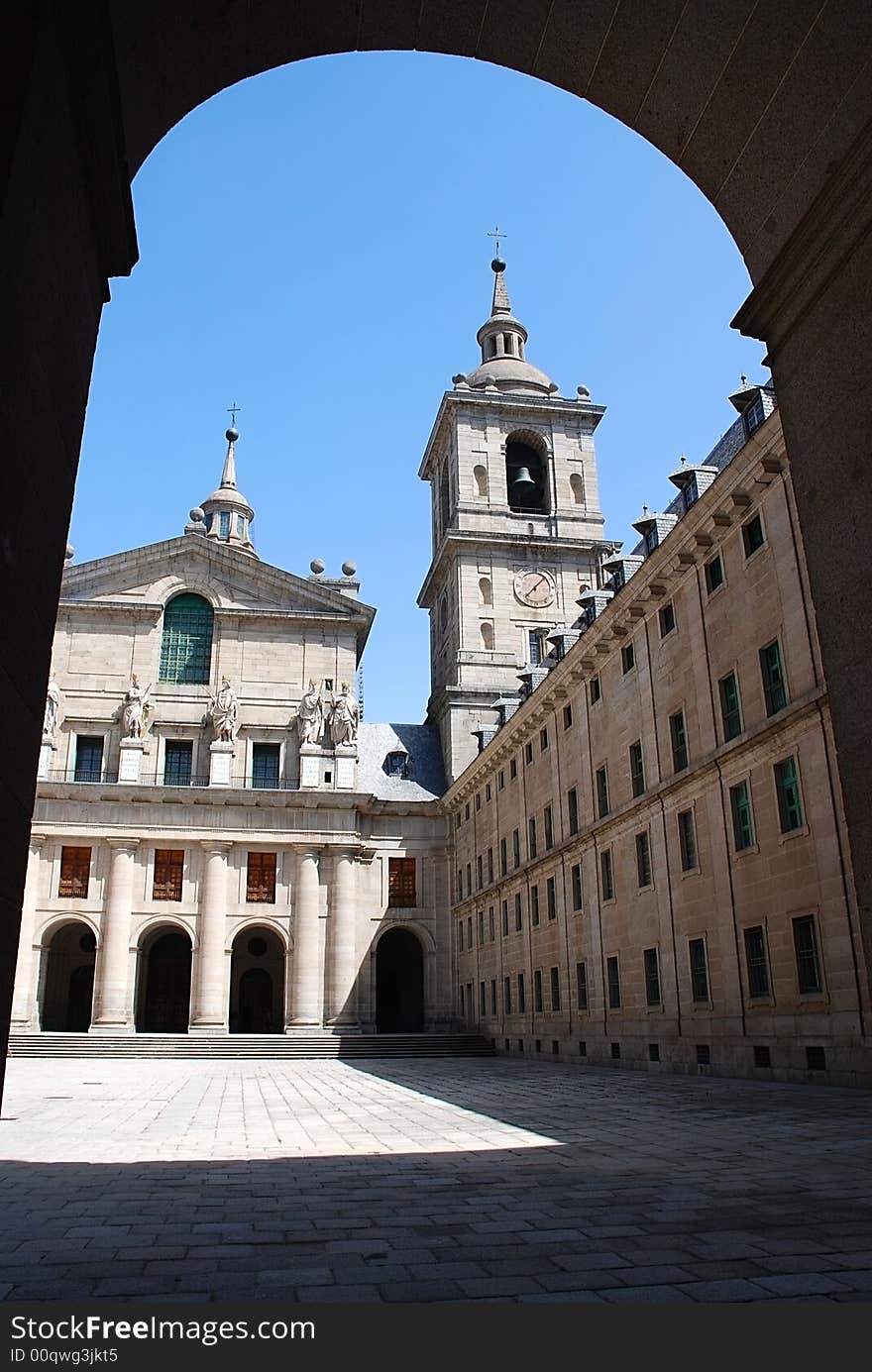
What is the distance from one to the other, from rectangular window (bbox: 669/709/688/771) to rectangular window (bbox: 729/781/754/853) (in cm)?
305

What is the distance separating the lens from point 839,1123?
1320 cm

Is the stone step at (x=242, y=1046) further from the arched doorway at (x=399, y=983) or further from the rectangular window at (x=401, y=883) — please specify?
the arched doorway at (x=399, y=983)

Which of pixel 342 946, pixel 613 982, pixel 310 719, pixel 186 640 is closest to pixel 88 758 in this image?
pixel 186 640

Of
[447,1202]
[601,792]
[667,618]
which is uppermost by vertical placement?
[667,618]

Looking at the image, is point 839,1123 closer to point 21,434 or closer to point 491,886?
point 21,434

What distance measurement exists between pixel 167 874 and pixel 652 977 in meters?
27.3

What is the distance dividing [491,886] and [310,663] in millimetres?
15807

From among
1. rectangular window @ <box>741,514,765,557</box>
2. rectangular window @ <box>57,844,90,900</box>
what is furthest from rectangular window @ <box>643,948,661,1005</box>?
rectangular window @ <box>57,844,90,900</box>

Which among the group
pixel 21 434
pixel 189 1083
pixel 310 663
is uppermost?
pixel 310 663

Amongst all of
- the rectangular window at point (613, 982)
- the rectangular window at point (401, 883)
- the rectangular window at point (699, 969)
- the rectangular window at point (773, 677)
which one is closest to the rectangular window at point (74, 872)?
the rectangular window at point (401, 883)

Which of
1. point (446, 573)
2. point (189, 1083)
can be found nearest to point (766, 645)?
point (189, 1083)

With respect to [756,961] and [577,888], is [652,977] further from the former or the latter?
[577,888]

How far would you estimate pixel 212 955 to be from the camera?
1857 inches

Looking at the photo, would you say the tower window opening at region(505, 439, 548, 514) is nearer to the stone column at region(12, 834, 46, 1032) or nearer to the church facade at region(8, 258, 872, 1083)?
the church facade at region(8, 258, 872, 1083)
